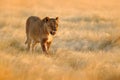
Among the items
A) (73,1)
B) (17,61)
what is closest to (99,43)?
(17,61)

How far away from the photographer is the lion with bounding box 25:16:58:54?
1263 centimetres

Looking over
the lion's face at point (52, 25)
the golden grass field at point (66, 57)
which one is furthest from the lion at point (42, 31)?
the golden grass field at point (66, 57)

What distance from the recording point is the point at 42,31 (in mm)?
13156

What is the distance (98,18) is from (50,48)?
1032 centimetres

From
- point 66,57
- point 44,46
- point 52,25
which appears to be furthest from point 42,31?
Answer: point 66,57

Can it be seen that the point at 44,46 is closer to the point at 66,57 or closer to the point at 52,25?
the point at 52,25

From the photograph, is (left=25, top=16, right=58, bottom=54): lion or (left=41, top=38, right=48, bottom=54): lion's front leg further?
(left=41, top=38, right=48, bottom=54): lion's front leg

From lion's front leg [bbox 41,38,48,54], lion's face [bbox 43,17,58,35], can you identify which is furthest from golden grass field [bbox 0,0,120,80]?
lion's face [bbox 43,17,58,35]

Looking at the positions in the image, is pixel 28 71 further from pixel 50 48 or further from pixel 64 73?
pixel 50 48

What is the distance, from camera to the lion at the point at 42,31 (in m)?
12.6

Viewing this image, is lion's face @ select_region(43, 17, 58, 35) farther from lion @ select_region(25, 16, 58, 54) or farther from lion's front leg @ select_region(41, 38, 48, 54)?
lion's front leg @ select_region(41, 38, 48, 54)

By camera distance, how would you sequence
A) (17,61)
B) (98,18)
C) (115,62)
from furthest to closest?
(98,18) < (115,62) < (17,61)

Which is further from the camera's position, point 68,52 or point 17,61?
point 68,52

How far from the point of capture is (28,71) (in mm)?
8672
